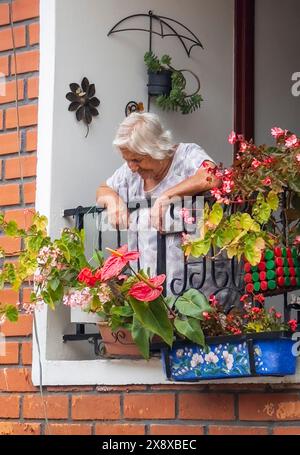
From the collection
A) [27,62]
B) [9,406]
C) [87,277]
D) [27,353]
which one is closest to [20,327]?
[27,353]

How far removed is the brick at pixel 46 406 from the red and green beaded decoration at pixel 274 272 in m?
1.06

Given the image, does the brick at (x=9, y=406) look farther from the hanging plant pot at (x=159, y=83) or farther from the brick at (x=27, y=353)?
the hanging plant pot at (x=159, y=83)

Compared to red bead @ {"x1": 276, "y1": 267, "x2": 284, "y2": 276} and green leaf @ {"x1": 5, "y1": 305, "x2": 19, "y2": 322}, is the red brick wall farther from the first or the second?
red bead @ {"x1": 276, "y1": 267, "x2": 284, "y2": 276}

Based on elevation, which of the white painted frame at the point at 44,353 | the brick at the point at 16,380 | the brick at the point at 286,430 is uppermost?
the white painted frame at the point at 44,353

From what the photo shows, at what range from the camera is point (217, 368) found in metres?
4.62

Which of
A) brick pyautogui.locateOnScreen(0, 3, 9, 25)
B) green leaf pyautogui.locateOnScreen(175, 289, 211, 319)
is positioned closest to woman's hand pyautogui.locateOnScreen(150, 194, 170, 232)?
green leaf pyautogui.locateOnScreen(175, 289, 211, 319)

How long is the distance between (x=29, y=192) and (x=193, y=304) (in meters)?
1.10

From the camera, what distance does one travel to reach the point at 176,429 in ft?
16.2

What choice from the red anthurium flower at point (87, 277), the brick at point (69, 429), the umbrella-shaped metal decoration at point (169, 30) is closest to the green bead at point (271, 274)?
the red anthurium flower at point (87, 277)

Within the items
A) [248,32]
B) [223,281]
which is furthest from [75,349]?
[248,32]

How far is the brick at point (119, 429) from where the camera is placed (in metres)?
5.04

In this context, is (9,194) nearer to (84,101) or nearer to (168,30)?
(84,101)

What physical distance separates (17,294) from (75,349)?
13.6 inches
